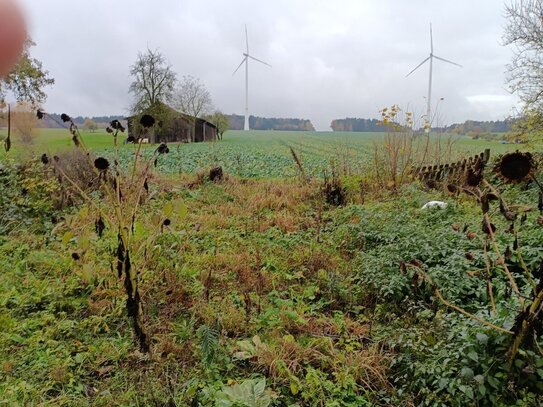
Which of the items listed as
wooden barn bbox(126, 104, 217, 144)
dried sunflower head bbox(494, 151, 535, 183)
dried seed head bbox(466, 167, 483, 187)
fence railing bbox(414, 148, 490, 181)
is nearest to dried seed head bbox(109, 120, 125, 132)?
dried seed head bbox(466, 167, 483, 187)

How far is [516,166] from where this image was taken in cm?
148

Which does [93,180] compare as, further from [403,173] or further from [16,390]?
[403,173]

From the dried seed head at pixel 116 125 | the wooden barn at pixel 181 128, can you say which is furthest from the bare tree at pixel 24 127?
the wooden barn at pixel 181 128

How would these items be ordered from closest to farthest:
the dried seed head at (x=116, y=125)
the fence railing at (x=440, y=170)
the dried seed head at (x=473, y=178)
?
the dried seed head at (x=473, y=178), the dried seed head at (x=116, y=125), the fence railing at (x=440, y=170)

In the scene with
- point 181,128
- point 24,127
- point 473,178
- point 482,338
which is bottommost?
point 482,338

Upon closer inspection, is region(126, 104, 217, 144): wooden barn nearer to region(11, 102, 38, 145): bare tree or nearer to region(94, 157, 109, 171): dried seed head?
region(11, 102, 38, 145): bare tree

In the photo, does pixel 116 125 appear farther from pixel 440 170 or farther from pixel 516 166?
pixel 440 170

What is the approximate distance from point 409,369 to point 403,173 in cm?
615

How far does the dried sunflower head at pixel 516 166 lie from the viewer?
58.0 inches

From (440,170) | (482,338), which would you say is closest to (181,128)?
(440,170)

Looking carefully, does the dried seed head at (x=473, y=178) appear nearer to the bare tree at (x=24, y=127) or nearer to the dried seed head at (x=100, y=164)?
the dried seed head at (x=100, y=164)

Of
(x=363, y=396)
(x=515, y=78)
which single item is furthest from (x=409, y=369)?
(x=515, y=78)

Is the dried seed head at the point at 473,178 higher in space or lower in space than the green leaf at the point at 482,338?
higher

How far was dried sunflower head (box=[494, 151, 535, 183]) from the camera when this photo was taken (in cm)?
147
